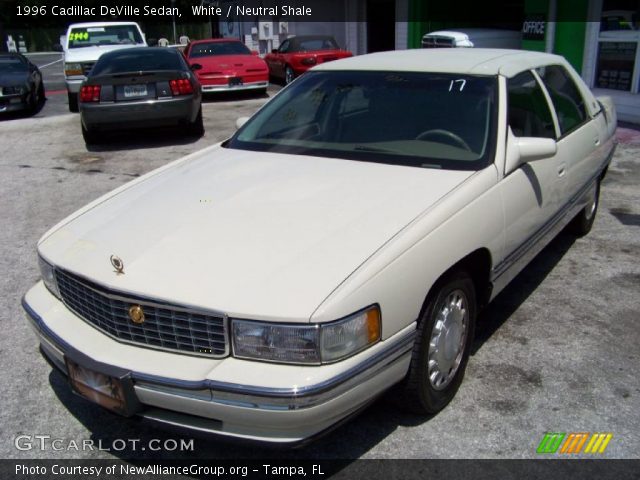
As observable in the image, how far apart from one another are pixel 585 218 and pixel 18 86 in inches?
442

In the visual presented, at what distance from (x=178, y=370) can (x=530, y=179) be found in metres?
2.20

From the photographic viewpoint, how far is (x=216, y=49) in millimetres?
14812

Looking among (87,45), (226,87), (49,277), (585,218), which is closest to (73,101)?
(87,45)

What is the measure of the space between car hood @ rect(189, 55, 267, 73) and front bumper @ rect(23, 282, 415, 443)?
1214 centimetres

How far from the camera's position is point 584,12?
11.3 meters

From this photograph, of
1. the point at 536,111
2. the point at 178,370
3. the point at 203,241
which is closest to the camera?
the point at 178,370

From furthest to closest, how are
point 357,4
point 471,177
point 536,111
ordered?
1. point 357,4
2. point 536,111
3. point 471,177

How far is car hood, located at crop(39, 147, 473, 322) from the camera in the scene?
7.84 feet

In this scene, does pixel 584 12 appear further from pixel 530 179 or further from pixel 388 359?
pixel 388 359

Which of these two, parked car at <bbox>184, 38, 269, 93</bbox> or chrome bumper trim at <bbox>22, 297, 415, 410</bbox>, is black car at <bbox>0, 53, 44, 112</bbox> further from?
chrome bumper trim at <bbox>22, 297, 415, 410</bbox>

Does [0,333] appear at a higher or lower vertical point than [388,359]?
lower

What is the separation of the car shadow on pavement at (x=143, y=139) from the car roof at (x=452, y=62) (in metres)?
6.03

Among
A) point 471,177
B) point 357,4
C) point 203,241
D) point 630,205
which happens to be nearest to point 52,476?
point 203,241

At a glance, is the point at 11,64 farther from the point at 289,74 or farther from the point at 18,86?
the point at 289,74
